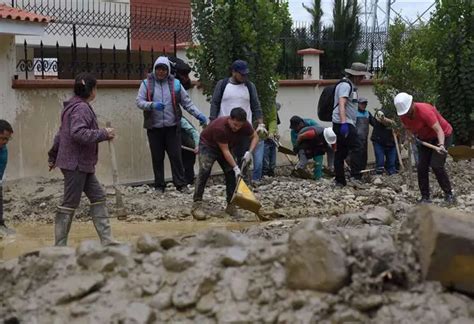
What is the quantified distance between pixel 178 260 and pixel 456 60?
38.1 ft

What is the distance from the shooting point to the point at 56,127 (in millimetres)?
11086

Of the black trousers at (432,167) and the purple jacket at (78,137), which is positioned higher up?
the purple jacket at (78,137)

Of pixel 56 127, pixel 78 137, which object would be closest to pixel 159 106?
pixel 56 127

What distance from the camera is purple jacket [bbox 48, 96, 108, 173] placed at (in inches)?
278

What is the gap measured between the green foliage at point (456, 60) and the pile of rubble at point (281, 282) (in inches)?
432

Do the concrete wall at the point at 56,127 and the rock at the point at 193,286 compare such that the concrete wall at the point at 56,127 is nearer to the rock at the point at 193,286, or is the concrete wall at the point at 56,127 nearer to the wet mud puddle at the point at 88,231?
the wet mud puddle at the point at 88,231

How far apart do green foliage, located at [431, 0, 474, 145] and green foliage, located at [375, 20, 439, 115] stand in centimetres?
207

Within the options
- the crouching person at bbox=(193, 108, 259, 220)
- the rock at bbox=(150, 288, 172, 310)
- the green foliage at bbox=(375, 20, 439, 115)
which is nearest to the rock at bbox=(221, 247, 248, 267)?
the rock at bbox=(150, 288, 172, 310)

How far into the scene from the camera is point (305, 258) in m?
4.50

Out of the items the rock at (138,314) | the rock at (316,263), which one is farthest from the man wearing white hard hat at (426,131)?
the rock at (138,314)

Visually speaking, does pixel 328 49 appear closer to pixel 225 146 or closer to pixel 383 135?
pixel 383 135

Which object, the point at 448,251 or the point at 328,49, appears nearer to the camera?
the point at 448,251

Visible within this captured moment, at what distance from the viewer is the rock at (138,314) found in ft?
14.6

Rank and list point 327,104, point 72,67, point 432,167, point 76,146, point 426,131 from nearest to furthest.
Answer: point 76,146 < point 426,131 < point 432,167 < point 72,67 < point 327,104
